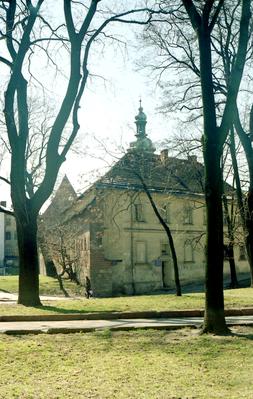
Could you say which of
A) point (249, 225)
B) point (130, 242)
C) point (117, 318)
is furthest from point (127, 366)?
point (130, 242)

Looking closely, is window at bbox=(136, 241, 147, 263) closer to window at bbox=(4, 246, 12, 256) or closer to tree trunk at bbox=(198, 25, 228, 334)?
tree trunk at bbox=(198, 25, 228, 334)

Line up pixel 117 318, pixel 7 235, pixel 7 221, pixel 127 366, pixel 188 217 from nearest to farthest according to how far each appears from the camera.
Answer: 1. pixel 127 366
2. pixel 117 318
3. pixel 188 217
4. pixel 7 235
5. pixel 7 221

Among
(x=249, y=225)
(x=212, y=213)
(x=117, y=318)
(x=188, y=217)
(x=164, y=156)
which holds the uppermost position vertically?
(x=164, y=156)

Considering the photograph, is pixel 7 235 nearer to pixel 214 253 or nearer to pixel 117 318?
pixel 117 318

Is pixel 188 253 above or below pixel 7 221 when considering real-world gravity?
below

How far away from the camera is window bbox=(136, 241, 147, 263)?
135ft

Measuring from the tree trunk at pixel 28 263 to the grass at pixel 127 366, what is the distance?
6705mm

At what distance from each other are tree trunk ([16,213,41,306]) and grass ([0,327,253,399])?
6705mm

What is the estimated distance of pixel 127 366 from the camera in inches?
257

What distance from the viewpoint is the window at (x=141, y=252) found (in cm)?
4106

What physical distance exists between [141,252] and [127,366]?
35.0 metres

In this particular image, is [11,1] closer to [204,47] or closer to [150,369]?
[204,47]

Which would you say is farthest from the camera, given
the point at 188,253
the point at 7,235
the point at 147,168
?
the point at 7,235

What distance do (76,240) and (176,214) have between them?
28.5ft
